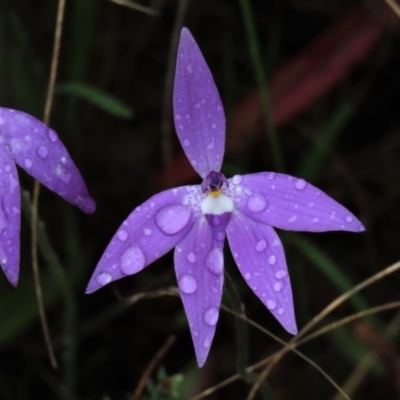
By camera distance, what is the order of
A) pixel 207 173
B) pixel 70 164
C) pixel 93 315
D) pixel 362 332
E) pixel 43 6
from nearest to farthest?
pixel 70 164
pixel 207 173
pixel 362 332
pixel 93 315
pixel 43 6

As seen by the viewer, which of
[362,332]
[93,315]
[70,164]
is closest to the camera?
[70,164]

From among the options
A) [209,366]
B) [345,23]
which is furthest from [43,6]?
[209,366]

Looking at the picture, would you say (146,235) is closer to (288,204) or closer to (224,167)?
(288,204)

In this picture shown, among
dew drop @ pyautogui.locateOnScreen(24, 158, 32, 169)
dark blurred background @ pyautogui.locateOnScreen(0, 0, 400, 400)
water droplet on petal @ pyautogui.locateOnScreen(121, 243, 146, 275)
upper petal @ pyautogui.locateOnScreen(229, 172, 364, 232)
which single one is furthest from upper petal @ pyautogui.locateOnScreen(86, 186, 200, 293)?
dark blurred background @ pyautogui.locateOnScreen(0, 0, 400, 400)

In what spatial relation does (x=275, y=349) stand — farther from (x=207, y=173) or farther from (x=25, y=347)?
(x=207, y=173)

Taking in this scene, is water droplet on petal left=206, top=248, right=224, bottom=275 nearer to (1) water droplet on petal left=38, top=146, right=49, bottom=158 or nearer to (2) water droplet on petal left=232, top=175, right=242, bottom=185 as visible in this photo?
(2) water droplet on petal left=232, top=175, right=242, bottom=185

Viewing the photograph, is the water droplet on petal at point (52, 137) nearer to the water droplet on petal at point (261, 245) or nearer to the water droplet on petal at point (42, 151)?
the water droplet on petal at point (42, 151)

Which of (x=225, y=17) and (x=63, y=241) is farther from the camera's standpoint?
(x=225, y=17)
